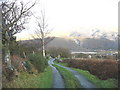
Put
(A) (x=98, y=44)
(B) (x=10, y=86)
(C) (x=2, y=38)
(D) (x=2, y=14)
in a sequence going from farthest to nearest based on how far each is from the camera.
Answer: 1. (A) (x=98, y=44)
2. (D) (x=2, y=14)
3. (C) (x=2, y=38)
4. (B) (x=10, y=86)

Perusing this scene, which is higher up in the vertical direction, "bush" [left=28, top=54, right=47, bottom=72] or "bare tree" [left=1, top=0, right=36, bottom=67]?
"bare tree" [left=1, top=0, right=36, bottom=67]

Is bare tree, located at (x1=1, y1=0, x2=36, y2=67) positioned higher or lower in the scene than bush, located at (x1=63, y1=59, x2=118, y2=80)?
higher

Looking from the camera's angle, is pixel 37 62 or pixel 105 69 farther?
pixel 37 62

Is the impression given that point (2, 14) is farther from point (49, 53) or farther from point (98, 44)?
point (49, 53)

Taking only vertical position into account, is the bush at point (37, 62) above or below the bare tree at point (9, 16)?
below

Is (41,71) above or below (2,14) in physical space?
below

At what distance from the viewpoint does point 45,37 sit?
27984mm

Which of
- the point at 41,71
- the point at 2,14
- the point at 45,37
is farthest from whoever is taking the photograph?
the point at 45,37

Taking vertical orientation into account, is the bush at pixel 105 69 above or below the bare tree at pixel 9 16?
below

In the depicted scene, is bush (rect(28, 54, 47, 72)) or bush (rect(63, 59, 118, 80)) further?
bush (rect(28, 54, 47, 72))

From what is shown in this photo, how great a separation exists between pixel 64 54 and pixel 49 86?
2653cm

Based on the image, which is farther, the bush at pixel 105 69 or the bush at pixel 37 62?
the bush at pixel 37 62

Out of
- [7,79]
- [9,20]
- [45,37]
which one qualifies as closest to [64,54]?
[45,37]

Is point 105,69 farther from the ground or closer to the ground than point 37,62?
closer to the ground
